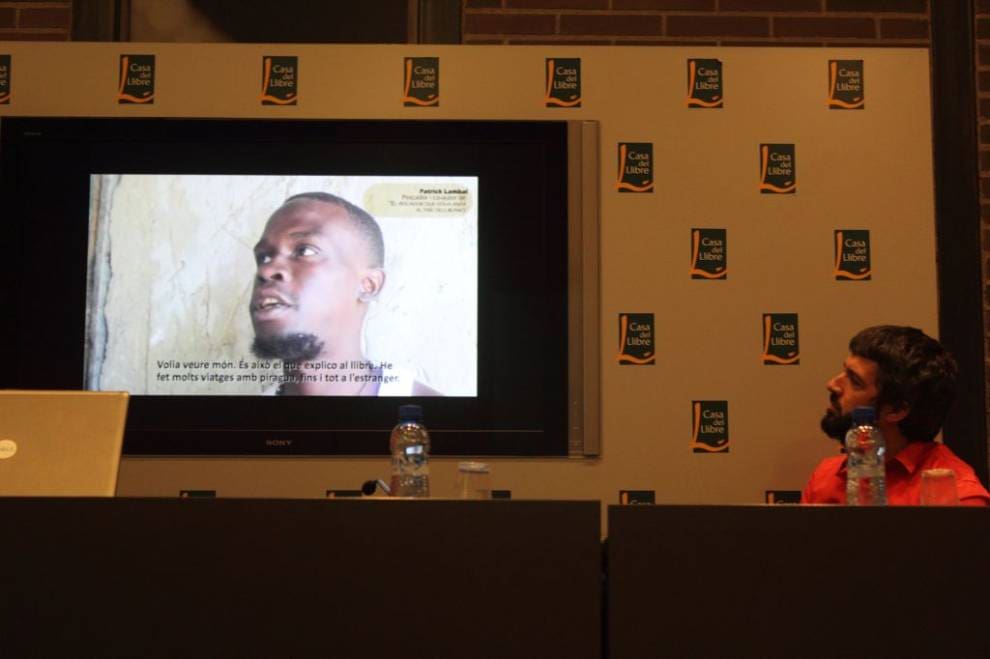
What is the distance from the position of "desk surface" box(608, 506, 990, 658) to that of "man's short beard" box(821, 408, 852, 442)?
4.43 feet

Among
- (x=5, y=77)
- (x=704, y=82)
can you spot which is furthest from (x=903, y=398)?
(x=5, y=77)

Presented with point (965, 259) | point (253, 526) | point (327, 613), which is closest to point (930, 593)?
point (327, 613)

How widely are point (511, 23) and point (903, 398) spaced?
173 centimetres

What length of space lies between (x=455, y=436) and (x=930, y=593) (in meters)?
1.75

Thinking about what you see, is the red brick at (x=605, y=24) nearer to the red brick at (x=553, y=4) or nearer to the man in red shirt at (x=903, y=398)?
the red brick at (x=553, y=4)

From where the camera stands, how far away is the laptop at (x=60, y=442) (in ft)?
5.96

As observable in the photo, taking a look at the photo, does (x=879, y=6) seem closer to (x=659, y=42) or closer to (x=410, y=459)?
(x=659, y=42)

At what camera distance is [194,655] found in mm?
1442

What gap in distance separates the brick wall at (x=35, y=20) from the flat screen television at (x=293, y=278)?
63cm

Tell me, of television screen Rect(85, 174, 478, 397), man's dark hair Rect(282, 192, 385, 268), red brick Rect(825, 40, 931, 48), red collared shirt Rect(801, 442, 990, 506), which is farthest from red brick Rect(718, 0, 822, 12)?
red collared shirt Rect(801, 442, 990, 506)

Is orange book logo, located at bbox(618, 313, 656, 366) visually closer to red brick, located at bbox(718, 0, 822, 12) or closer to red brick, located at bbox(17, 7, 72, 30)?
red brick, located at bbox(718, 0, 822, 12)

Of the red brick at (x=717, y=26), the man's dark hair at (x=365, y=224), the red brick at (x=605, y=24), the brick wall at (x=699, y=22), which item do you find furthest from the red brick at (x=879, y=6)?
the man's dark hair at (x=365, y=224)

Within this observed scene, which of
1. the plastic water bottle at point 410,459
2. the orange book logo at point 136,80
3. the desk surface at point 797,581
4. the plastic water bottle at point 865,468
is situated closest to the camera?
the desk surface at point 797,581

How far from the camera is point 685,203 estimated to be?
3.13 metres
